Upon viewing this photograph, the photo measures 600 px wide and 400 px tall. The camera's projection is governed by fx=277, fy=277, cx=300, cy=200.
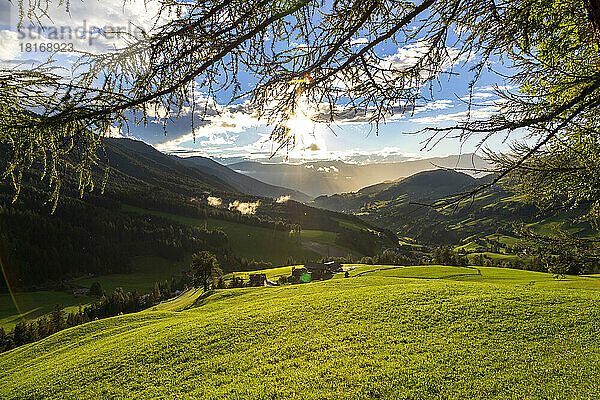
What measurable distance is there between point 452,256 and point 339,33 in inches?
2694

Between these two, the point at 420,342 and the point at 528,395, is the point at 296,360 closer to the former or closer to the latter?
the point at 420,342

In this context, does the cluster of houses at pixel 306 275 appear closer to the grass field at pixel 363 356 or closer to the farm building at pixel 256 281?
the farm building at pixel 256 281

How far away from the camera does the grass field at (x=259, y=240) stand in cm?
13888

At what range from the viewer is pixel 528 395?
240 inches

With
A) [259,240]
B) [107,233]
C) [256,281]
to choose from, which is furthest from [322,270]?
[107,233]

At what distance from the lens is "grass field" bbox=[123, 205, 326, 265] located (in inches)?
5468

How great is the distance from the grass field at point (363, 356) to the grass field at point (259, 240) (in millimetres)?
118890

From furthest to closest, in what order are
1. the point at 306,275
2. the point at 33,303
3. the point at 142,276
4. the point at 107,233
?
the point at 107,233, the point at 142,276, the point at 33,303, the point at 306,275

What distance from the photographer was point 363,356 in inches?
345

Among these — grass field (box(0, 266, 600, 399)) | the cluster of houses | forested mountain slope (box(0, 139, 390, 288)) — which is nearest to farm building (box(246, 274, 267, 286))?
the cluster of houses

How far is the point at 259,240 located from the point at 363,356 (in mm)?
146030

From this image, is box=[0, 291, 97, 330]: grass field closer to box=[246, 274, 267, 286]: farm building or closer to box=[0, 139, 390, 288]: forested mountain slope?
box=[0, 139, 390, 288]: forested mountain slope

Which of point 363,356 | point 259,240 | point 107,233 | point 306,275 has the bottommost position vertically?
point 259,240

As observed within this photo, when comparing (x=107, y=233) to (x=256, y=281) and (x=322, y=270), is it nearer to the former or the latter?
(x=256, y=281)
